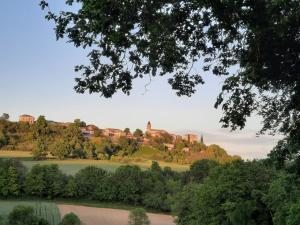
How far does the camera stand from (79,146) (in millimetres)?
152875

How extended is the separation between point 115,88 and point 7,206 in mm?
78198

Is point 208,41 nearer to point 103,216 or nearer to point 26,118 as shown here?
point 103,216

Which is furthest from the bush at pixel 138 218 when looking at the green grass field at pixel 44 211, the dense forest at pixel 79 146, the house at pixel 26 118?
the house at pixel 26 118

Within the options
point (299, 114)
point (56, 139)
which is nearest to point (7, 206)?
point (56, 139)

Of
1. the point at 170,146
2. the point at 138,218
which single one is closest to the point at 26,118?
the point at 170,146

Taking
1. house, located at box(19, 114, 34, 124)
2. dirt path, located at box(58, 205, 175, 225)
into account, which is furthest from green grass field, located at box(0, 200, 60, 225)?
house, located at box(19, 114, 34, 124)

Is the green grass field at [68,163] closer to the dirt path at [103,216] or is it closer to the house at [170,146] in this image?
the dirt path at [103,216]

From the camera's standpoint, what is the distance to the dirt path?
84.1 m

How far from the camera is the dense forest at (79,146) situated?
145887 mm

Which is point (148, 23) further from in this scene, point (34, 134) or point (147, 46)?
point (34, 134)

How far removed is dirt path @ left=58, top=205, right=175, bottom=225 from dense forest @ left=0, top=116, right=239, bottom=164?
45.0 m

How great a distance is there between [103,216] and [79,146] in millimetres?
64378

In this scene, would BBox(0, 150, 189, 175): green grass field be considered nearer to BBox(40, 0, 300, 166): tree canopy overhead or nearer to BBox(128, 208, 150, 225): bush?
BBox(128, 208, 150, 225): bush

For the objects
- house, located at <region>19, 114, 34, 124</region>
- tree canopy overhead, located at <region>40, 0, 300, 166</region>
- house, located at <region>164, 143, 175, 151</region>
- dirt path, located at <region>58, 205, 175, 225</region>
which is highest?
house, located at <region>19, 114, 34, 124</region>
